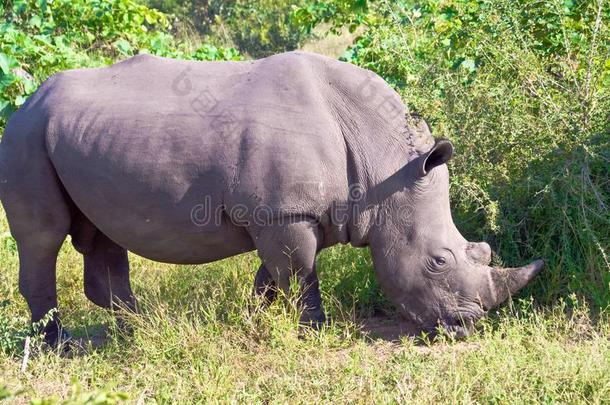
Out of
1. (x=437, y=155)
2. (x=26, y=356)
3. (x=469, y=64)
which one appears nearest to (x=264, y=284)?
(x=437, y=155)

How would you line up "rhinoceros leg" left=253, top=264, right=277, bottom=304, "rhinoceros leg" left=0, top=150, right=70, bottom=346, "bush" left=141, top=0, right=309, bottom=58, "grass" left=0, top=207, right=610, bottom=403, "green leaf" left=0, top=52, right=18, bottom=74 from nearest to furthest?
1. "grass" left=0, top=207, right=610, bottom=403
2. "rhinoceros leg" left=0, top=150, right=70, bottom=346
3. "rhinoceros leg" left=253, top=264, right=277, bottom=304
4. "green leaf" left=0, top=52, right=18, bottom=74
5. "bush" left=141, top=0, right=309, bottom=58

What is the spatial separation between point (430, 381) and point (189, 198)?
1.74 meters

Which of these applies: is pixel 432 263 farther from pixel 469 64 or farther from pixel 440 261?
pixel 469 64

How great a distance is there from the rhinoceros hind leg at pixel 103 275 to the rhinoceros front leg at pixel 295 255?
4.04 feet

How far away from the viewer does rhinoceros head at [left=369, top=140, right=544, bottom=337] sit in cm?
521

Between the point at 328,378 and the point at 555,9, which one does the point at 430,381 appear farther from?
the point at 555,9

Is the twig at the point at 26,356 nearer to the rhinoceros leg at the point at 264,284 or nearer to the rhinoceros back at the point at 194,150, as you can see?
the rhinoceros back at the point at 194,150

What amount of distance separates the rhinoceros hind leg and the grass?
8.7 inches

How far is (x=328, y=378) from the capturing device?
15.2ft

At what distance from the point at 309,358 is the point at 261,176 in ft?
3.36

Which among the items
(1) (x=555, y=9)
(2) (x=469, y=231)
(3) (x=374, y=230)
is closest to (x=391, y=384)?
(3) (x=374, y=230)

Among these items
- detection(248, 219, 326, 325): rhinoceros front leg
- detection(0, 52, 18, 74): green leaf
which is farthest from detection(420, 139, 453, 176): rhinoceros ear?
detection(0, 52, 18, 74): green leaf

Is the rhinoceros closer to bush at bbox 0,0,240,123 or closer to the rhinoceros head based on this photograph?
the rhinoceros head

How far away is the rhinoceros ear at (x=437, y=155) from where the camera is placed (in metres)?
5.05
